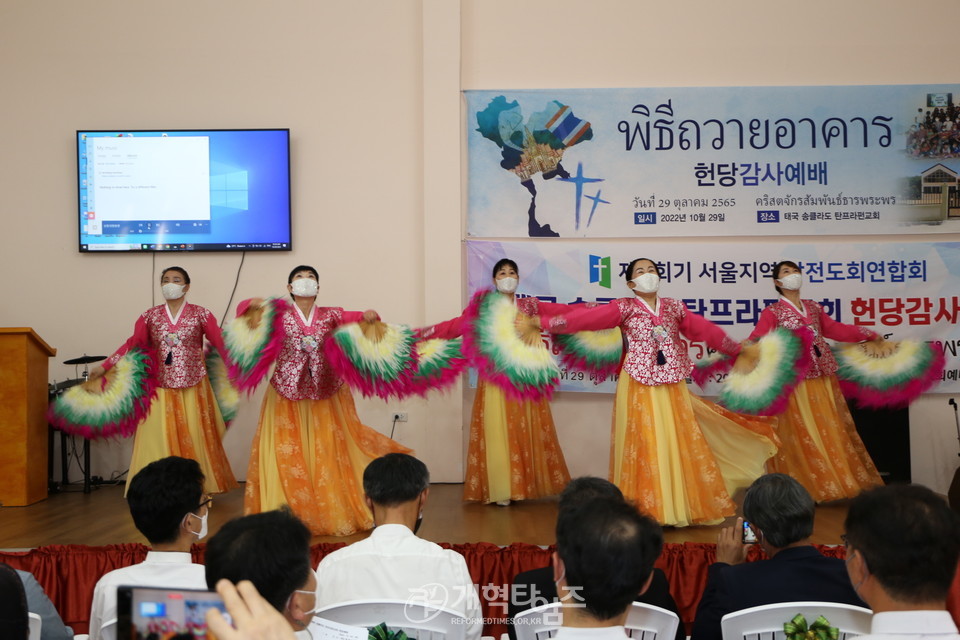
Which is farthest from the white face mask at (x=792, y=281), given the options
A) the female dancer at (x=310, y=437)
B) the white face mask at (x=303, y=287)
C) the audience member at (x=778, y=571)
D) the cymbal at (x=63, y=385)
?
the cymbal at (x=63, y=385)

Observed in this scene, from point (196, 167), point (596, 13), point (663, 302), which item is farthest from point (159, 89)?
point (663, 302)

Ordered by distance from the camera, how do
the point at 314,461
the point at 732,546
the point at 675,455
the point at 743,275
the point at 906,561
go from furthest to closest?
the point at 743,275 → the point at 314,461 → the point at 675,455 → the point at 732,546 → the point at 906,561

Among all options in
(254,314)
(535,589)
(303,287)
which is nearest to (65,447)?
(254,314)

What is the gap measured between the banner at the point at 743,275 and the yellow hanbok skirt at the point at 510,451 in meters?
0.92

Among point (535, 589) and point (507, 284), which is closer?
point (535, 589)

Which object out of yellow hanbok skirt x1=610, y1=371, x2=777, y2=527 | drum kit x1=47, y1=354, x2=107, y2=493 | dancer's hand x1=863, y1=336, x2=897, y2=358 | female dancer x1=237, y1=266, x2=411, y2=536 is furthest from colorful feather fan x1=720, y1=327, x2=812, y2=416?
drum kit x1=47, y1=354, x2=107, y2=493

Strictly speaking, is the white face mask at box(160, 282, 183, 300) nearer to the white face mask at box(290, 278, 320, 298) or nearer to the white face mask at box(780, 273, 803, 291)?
the white face mask at box(290, 278, 320, 298)

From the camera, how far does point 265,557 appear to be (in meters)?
1.54

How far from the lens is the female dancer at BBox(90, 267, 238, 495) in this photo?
17.3 ft

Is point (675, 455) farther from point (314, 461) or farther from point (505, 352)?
point (314, 461)

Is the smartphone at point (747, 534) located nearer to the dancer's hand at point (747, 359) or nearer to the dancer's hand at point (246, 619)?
the dancer's hand at point (246, 619)

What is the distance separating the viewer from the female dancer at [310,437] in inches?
177

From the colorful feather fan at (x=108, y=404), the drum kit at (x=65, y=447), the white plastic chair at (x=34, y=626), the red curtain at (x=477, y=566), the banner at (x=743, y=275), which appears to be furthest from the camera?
the banner at (x=743, y=275)

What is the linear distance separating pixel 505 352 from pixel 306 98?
297cm
